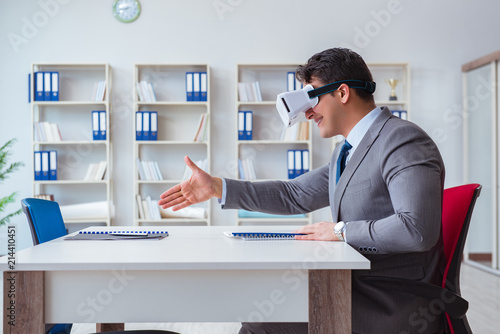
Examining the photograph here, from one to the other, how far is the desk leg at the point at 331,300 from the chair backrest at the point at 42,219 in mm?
1021

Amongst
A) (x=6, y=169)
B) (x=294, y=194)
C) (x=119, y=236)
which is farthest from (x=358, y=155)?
(x=6, y=169)

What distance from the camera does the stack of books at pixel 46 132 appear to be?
483 cm

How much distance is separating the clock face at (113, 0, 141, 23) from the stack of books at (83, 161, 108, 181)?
4.96 feet

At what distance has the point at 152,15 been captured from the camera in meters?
5.07

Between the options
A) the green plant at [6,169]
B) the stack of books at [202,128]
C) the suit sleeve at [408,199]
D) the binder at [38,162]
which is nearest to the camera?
the suit sleeve at [408,199]

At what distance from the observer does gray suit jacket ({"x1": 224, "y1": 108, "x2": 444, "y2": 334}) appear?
52.8 inches

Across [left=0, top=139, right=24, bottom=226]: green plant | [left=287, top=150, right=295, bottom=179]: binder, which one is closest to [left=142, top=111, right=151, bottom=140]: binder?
[left=0, top=139, right=24, bottom=226]: green plant

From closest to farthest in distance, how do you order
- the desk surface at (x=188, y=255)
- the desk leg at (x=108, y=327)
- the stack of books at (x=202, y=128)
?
1. the desk surface at (x=188, y=255)
2. the desk leg at (x=108, y=327)
3. the stack of books at (x=202, y=128)

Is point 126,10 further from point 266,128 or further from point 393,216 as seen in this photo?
point 393,216

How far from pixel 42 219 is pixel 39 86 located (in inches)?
133

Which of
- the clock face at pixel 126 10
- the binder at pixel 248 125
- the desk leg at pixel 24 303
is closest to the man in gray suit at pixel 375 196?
the desk leg at pixel 24 303

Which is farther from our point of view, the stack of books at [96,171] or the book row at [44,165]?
the stack of books at [96,171]

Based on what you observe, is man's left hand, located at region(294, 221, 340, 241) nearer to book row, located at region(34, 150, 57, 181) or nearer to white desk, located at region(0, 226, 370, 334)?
white desk, located at region(0, 226, 370, 334)

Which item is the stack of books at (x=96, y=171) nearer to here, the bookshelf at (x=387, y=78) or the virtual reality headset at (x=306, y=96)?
the bookshelf at (x=387, y=78)
